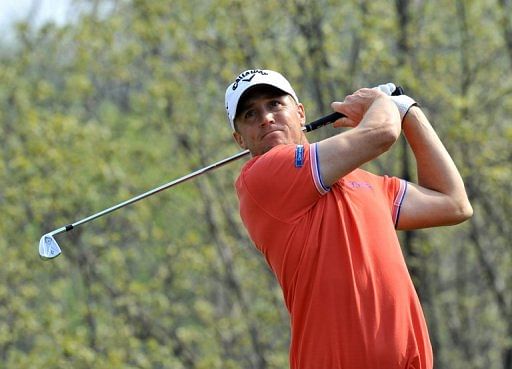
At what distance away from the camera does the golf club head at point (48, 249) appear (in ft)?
15.6

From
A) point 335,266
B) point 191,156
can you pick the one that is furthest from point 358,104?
point 191,156

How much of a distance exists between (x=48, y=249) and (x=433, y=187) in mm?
1596

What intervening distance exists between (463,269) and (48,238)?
11.9m

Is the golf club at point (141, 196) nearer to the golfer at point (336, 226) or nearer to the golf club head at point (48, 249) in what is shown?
the golf club head at point (48, 249)

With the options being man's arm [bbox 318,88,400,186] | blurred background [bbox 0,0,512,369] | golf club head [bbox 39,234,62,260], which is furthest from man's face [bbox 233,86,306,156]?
blurred background [bbox 0,0,512,369]

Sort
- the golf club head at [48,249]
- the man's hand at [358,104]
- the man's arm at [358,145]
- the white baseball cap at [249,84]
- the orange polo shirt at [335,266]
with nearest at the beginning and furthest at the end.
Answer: the orange polo shirt at [335,266], the man's arm at [358,145], the man's hand at [358,104], the white baseball cap at [249,84], the golf club head at [48,249]

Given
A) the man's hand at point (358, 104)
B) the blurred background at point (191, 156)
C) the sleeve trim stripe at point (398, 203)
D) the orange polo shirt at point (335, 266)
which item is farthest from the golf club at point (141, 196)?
the blurred background at point (191, 156)

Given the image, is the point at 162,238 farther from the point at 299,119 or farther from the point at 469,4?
the point at 299,119

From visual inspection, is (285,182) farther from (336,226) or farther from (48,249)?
(48,249)

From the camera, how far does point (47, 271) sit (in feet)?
47.0

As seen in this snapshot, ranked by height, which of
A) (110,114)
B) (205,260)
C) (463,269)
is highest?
(110,114)

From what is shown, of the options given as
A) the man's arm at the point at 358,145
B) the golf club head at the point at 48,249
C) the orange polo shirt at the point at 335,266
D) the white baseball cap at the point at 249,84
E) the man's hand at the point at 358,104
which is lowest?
the orange polo shirt at the point at 335,266

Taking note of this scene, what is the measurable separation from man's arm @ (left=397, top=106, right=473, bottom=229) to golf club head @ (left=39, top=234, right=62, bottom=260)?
57.2 inches

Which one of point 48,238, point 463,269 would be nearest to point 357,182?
point 48,238
